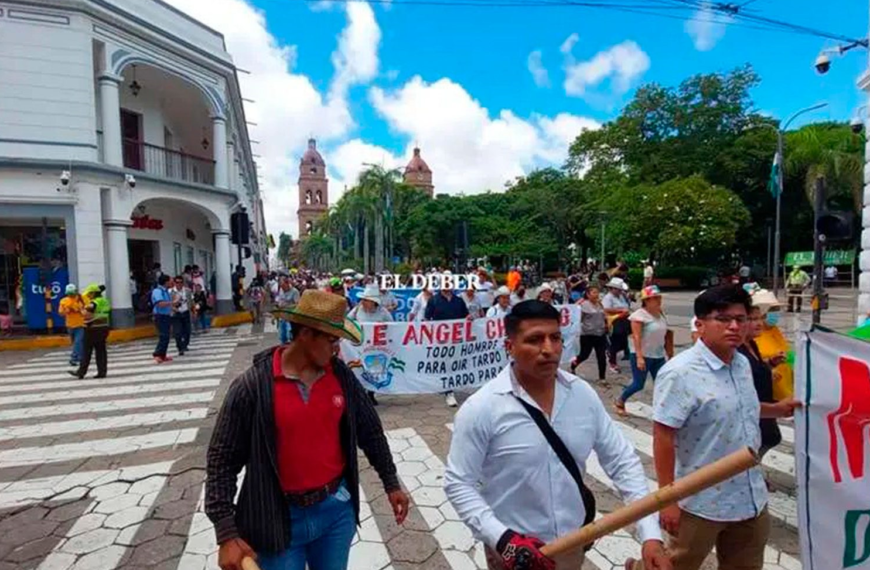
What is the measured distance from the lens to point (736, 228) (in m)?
31.6

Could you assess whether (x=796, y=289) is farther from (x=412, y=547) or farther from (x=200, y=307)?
(x=200, y=307)

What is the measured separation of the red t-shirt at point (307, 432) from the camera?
6.72ft

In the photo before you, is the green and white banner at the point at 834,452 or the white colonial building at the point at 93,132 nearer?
the green and white banner at the point at 834,452

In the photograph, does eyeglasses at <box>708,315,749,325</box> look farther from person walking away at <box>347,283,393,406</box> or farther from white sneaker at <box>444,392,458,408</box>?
person walking away at <box>347,283,393,406</box>

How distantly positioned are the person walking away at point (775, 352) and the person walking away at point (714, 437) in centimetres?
185

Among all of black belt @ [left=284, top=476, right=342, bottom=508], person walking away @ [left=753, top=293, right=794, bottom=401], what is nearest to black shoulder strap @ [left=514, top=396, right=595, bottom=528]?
black belt @ [left=284, top=476, right=342, bottom=508]

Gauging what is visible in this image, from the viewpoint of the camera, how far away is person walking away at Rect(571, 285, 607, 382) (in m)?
8.06

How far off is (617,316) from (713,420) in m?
6.11

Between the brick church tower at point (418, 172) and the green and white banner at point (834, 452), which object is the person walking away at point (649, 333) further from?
the brick church tower at point (418, 172)

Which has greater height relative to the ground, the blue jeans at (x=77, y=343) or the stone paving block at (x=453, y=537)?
the blue jeans at (x=77, y=343)

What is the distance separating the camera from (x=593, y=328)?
8.05 metres

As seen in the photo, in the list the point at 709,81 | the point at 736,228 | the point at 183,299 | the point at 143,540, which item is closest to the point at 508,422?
the point at 143,540

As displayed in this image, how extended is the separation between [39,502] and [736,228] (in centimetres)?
3529

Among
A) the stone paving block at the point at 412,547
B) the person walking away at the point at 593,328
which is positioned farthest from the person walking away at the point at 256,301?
the stone paving block at the point at 412,547
